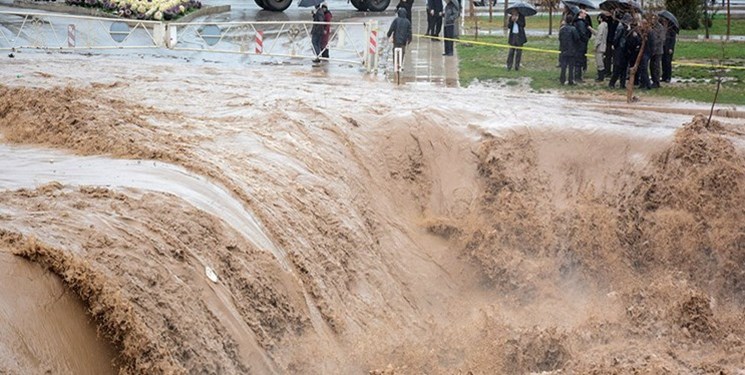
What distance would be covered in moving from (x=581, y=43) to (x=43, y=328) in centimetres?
1779

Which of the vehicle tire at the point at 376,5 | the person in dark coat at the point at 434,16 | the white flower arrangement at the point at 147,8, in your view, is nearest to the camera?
the person in dark coat at the point at 434,16

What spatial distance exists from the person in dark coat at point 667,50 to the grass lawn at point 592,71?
0.33 metres

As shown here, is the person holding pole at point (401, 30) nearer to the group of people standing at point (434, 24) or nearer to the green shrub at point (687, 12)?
the group of people standing at point (434, 24)

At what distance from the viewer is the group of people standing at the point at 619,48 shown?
73.9ft

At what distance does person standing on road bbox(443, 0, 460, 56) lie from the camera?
27.3m

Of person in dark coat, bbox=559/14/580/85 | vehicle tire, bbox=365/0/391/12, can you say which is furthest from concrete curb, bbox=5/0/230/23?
person in dark coat, bbox=559/14/580/85

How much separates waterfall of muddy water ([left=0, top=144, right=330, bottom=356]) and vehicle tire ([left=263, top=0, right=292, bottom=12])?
23889 millimetres

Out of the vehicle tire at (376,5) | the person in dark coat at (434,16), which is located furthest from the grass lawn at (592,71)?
the vehicle tire at (376,5)

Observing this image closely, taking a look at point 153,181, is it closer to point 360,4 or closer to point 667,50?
point 667,50

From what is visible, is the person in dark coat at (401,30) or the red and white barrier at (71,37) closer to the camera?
the person in dark coat at (401,30)

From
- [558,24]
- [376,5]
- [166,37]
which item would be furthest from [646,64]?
[376,5]

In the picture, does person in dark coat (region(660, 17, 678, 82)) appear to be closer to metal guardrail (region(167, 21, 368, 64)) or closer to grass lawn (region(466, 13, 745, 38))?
metal guardrail (region(167, 21, 368, 64))

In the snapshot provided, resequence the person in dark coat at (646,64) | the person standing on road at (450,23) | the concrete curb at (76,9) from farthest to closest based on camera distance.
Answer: the concrete curb at (76,9) < the person standing on road at (450,23) < the person in dark coat at (646,64)

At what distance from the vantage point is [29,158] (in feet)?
40.1
